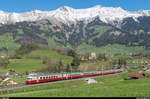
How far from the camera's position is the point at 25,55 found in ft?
627

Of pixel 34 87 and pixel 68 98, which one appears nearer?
pixel 68 98

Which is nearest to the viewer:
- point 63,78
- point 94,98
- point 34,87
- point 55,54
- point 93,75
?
point 94,98

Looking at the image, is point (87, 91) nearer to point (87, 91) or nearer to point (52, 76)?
point (87, 91)

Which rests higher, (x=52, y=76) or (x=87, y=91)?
(x=87, y=91)

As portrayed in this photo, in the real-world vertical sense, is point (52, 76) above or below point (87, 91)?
below

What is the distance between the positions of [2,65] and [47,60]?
30094 mm

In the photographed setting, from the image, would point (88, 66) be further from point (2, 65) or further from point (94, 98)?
point (94, 98)

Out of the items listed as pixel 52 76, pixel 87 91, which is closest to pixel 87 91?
pixel 87 91

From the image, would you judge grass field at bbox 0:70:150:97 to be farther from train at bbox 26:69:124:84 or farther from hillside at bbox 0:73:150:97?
train at bbox 26:69:124:84

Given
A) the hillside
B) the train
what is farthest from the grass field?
the train

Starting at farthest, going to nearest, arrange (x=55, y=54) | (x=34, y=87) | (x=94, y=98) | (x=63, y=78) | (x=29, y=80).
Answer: (x=55, y=54) < (x=63, y=78) < (x=29, y=80) < (x=34, y=87) < (x=94, y=98)

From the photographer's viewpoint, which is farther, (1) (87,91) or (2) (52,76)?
(2) (52,76)

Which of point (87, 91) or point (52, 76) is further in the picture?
point (52, 76)

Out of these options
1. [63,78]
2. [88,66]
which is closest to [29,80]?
[63,78]
